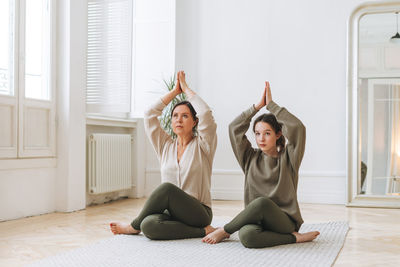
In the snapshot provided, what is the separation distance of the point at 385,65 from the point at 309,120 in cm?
85

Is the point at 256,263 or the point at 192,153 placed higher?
the point at 192,153

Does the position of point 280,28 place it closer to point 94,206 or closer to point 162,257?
point 94,206

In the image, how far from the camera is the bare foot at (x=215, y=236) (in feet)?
8.66

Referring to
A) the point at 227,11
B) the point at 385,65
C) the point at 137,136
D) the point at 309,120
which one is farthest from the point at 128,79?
the point at 385,65

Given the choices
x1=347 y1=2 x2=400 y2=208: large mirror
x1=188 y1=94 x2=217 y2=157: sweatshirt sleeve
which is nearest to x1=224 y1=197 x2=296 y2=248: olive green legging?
x1=188 y1=94 x2=217 y2=157: sweatshirt sleeve

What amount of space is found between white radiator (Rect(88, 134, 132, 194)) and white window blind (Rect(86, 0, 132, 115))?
1.17 ft

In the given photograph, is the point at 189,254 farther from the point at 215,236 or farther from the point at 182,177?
the point at 182,177

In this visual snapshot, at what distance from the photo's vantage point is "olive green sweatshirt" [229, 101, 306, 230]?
2.62 meters

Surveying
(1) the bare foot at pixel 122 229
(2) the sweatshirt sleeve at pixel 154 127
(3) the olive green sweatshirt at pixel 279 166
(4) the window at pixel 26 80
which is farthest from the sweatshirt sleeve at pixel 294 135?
(4) the window at pixel 26 80

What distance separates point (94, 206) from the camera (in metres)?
4.51

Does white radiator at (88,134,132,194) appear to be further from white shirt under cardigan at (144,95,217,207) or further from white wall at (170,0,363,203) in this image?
white shirt under cardigan at (144,95,217,207)

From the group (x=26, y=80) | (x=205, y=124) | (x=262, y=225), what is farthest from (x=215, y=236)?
(x=26, y=80)

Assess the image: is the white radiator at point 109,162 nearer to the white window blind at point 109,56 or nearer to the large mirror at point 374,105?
the white window blind at point 109,56

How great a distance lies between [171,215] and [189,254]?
443mm
